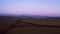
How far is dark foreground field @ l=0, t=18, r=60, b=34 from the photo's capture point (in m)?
0.88

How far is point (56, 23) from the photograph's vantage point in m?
0.93

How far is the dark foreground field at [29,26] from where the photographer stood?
88 centimetres

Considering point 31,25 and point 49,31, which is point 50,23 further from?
point 31,25

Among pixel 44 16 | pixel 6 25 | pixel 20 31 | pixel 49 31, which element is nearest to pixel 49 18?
pixel 44 16

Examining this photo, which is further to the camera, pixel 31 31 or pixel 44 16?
pixel 44 16

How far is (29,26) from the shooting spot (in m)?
0.93

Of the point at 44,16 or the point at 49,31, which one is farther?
the point at 44,16

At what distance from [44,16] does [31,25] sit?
0.60 ft

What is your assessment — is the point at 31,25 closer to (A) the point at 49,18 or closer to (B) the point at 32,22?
(B) the point at 32,22

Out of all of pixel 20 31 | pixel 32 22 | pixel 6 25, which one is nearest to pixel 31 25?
pixel 32 22

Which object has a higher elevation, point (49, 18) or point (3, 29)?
point (49, 18)

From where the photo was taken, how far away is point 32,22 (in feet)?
3.07

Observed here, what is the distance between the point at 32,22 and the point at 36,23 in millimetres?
44

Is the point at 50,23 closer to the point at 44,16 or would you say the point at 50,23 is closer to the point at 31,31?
the point at 44,16
